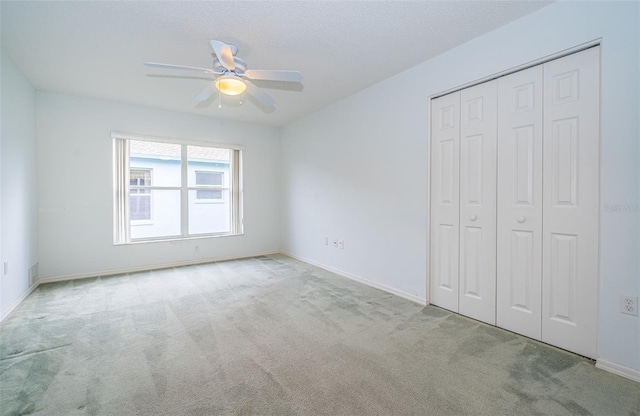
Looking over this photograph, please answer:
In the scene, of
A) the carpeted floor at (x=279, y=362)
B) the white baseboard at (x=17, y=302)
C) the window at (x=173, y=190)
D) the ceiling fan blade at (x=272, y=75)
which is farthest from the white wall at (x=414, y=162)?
the white baseboard at (x=17, y=302)

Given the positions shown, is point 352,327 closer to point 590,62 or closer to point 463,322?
point 463,322

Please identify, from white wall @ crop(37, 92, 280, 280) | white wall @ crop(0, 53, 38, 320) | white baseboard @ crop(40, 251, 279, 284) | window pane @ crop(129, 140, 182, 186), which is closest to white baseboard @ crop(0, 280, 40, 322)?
white wall @ crop(0, 53, 38, 320)

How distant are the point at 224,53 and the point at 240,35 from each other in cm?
49

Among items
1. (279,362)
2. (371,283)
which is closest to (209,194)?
(371,283)

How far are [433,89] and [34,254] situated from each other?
5.30 metres

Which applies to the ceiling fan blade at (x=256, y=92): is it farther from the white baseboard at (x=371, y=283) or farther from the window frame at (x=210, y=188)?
the window frame at (x=210, y=188)

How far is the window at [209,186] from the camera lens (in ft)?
17.4

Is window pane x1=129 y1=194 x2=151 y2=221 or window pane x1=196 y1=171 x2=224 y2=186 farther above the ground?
window pane x1=196 y1=171 x2=224 y2=186

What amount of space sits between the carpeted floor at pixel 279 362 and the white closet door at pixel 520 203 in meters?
0.26

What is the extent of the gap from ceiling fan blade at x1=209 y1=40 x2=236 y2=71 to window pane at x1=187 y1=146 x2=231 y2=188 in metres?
3.07

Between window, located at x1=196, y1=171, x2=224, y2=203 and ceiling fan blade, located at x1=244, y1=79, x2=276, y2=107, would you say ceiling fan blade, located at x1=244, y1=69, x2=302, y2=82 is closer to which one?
ceiling fan blade, located at x1=244, y1=79, x2=276, y2=107

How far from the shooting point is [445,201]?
3.01 m

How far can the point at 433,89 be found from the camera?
3.04 m

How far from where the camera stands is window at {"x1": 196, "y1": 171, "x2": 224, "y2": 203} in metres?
5.31
